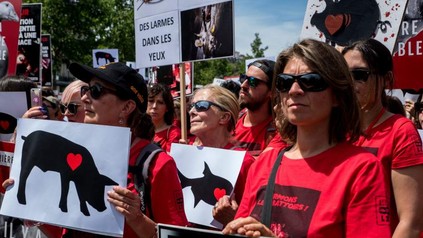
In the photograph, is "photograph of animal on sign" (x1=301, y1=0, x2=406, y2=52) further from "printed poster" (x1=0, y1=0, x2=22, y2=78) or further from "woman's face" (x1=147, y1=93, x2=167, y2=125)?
"printed poster" (x1=0, y1=0, x2=22, y2=78)

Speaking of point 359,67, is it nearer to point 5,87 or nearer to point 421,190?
point 421,190

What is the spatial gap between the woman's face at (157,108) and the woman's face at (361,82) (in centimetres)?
343

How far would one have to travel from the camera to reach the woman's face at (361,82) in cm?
318

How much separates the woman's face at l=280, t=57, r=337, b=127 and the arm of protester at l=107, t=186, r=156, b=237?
79 cm

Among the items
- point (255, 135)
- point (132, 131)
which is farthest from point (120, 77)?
point (255, 135)

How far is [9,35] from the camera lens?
5.41m

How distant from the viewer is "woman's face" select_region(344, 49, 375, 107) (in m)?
3.18

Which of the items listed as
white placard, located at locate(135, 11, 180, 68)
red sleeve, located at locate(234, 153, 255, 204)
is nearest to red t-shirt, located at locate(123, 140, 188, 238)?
red sleeve, located at locate(234, 153, 255, 204)

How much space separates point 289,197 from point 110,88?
1187 mm

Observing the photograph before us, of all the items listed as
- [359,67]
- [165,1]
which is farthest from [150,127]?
[165,1]

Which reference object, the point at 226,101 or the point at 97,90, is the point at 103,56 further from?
the point at 97,90

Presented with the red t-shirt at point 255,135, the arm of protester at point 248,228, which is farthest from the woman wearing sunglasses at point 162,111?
the arm of protester at point 248,228

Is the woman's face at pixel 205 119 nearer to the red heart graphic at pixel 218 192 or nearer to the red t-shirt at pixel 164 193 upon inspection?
the red heart graphic at pixel 218 192

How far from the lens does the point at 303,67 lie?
2330mm
